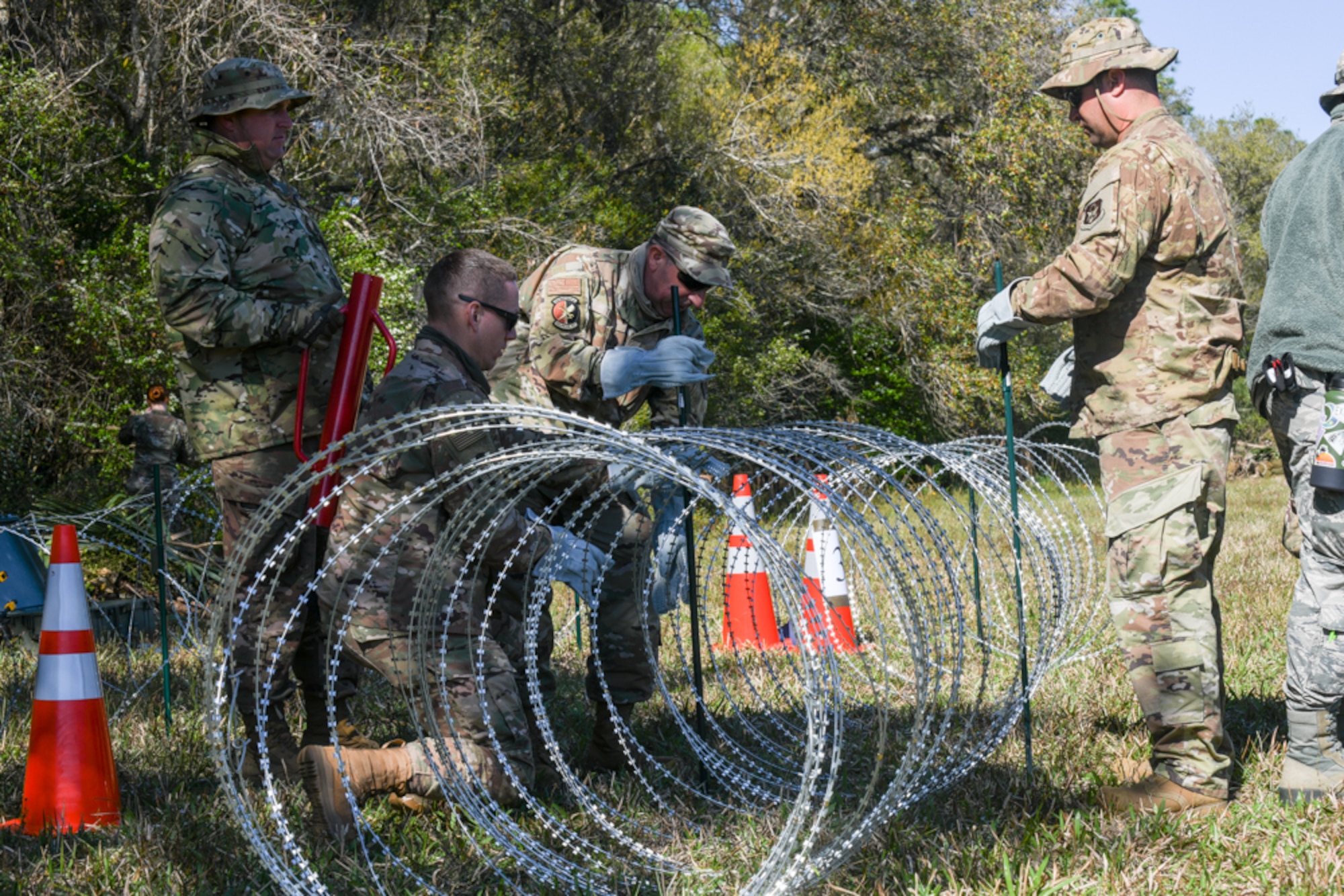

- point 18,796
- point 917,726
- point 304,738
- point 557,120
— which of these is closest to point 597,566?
point 304,738

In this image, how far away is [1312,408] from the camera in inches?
144

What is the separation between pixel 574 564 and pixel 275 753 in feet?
4.09

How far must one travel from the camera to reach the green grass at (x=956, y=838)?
129 inches

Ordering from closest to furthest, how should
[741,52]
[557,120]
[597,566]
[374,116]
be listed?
[597,566]
[374,116]
[557,120]
[741,52]

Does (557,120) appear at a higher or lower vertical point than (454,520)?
higher

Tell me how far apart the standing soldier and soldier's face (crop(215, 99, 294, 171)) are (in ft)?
10.8

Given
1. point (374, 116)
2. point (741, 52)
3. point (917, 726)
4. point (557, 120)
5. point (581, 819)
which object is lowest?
point (581, 819)

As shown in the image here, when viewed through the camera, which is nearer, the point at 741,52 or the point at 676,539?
the point at 676,539

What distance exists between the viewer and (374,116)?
437 inches

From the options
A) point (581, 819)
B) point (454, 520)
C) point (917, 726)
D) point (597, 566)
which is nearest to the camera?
point (917, 726)

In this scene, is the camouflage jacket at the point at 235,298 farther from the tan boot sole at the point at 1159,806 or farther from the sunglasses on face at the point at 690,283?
the tan boot sole at the point at 1159,806

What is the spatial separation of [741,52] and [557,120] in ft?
10.8

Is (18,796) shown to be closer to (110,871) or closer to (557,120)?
(110,871)

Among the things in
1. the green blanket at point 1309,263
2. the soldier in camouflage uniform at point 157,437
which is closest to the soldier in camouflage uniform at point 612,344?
the green blanket at point 1309,263
